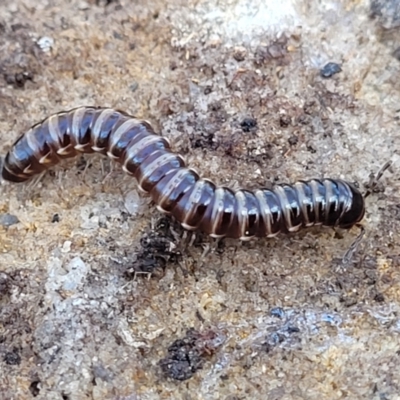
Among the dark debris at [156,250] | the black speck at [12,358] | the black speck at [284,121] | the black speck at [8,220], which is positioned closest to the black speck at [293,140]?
the black speck at [284,121]

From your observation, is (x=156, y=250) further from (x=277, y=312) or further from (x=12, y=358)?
(x=12, y=358)

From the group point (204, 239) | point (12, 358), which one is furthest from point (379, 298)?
point (12, 358)

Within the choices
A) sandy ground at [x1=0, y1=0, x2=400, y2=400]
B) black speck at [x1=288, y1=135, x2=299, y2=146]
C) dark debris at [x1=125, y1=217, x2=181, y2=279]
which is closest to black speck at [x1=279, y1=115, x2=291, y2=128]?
sandy ground at [x1=0, y1=0, x2=400, y2=400]

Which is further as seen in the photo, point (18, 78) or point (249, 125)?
point (18, 78)

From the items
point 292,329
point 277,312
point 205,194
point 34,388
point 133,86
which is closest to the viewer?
point 34,388

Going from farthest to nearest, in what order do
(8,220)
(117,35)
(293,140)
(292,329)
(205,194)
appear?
(117,35)
(293,140)
(8,220)
(205,194)
(292,329)
